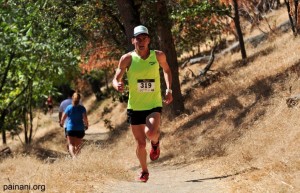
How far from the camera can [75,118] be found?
12.2 meters

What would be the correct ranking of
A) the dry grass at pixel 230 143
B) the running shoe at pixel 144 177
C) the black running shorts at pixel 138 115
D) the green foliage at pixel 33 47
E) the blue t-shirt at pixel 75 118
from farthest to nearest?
the green foliage at pixel 33 47
the blue t-shirt at pixel 75 118
the running shoe at pixel 144 177
the black running shorts at pixel 138 115
the dry grass at pixel 230 143

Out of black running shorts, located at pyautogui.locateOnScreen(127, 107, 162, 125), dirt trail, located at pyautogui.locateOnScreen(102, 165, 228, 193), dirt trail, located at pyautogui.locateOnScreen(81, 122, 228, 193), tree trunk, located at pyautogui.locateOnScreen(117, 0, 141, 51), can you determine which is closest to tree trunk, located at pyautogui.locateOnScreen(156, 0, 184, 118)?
tree trunk, located at pyautogui.locateOnScreen(117, 0, 141, 51)

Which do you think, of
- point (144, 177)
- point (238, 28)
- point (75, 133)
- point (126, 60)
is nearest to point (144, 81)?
point (126, 60)

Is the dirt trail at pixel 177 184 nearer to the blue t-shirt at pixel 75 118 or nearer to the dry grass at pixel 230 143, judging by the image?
the dry grass at pixel 230 143

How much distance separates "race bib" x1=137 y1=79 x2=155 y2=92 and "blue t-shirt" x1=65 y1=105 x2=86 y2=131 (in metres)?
4.81

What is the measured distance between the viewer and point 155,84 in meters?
7.71

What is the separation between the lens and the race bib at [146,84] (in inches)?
301

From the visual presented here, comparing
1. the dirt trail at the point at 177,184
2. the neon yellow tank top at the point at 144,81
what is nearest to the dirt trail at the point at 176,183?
the dirt trail at the point at 177,184

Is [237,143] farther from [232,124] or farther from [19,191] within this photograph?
[19,191]

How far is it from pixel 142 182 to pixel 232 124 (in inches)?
205

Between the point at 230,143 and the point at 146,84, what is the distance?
4.68m

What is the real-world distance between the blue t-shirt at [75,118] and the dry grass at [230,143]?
2.41 ft

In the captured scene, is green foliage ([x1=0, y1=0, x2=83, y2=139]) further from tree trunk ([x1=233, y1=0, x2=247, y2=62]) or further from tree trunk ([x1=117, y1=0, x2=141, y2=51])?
tree trunk ([x1=233, y1=0, x2=247, y2=62])

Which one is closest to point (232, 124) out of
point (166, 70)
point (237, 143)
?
point (237, 143)
